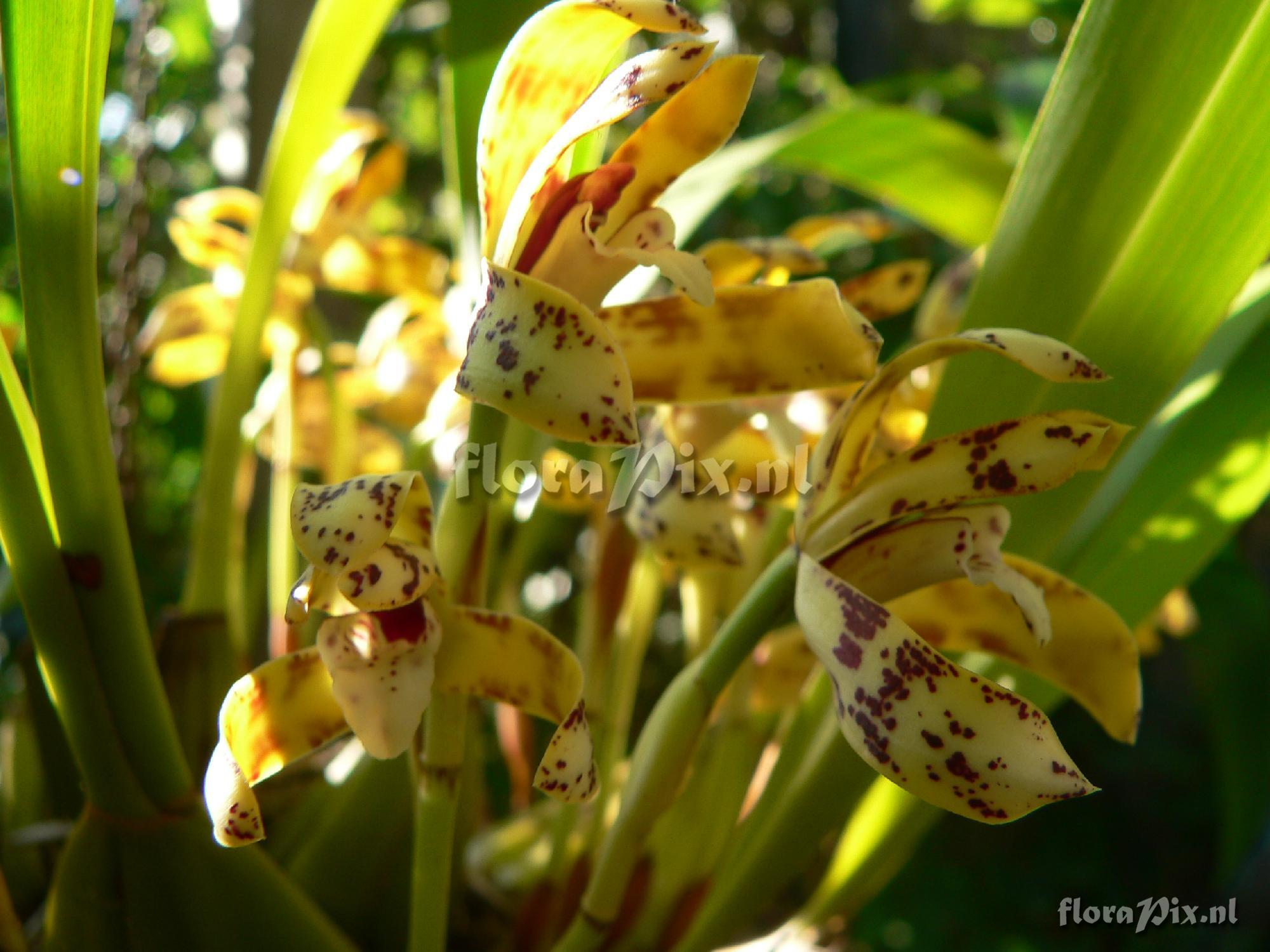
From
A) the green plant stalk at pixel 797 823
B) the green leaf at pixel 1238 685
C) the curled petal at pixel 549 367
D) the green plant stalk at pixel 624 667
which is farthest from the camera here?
the green leaf at pixel 1238 685

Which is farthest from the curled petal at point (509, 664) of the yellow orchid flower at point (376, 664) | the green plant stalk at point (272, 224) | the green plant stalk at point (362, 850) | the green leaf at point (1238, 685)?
the green leaf at point (1238, 685)

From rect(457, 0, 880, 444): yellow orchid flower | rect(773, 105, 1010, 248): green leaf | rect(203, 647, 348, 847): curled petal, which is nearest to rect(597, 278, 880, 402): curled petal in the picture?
rect(457, 0, 880, 444): yellow orchid flower

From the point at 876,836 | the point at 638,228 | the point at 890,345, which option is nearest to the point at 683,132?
the point at 638,228

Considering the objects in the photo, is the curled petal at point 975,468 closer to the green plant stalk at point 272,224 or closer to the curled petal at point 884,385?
the curled petal at point 884,385

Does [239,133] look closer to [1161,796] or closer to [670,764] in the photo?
[670,764]

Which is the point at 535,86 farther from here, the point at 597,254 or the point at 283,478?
the point at 283,478
